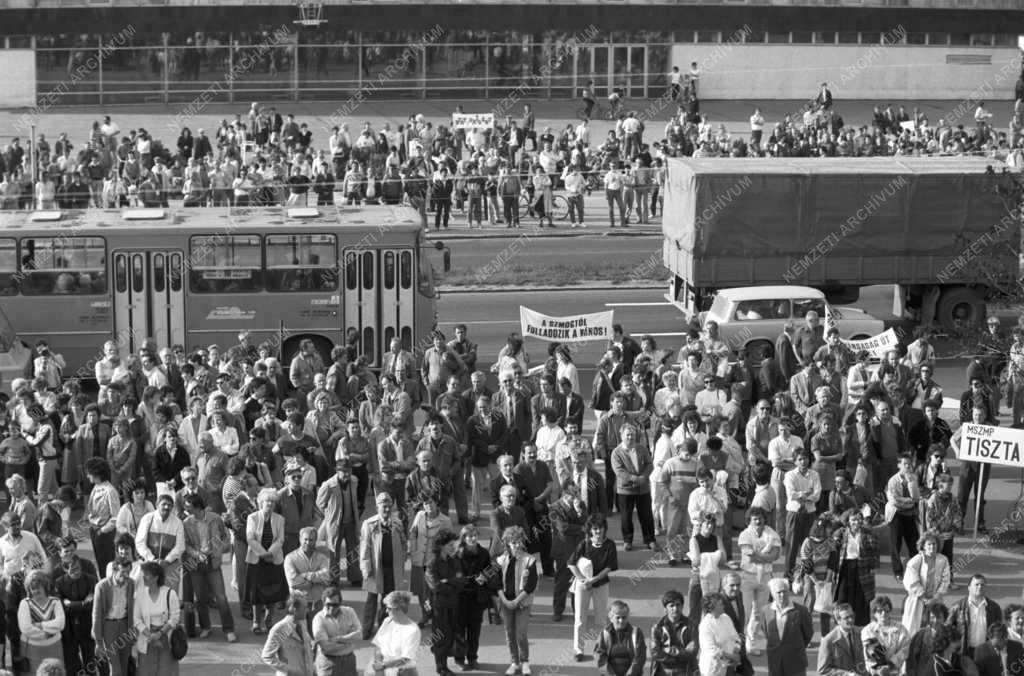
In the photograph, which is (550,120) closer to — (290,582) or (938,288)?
(938,288)

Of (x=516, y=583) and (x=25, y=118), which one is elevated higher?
(x=25, y=118)

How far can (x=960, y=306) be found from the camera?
3234 cm

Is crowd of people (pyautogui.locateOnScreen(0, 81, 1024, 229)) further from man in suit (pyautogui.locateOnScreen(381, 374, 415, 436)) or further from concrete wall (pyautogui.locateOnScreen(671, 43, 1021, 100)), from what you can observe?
man in suit (pyautogui.locateOnScreen(381, 374, 415, 436))

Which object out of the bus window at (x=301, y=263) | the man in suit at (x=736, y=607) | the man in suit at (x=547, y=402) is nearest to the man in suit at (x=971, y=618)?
the man in suit at (x=736, y=607)

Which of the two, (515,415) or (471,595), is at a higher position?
(515,415)

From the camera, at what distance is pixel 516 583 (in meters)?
16.8

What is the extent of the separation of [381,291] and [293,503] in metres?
10.4

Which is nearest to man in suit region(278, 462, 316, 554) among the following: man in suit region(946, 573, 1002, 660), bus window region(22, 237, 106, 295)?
man in suit region(946, 573, 1002, 660)

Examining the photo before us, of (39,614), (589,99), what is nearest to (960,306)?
(39,614)

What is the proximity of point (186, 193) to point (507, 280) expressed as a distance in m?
8.98

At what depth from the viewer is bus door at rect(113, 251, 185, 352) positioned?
27562mm

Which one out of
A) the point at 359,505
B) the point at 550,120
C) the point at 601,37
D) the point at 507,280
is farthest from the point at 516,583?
the point at 601,37

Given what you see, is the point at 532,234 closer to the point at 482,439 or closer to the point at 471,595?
the point at 482,439

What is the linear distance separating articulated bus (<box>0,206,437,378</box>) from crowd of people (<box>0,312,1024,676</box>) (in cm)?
304
